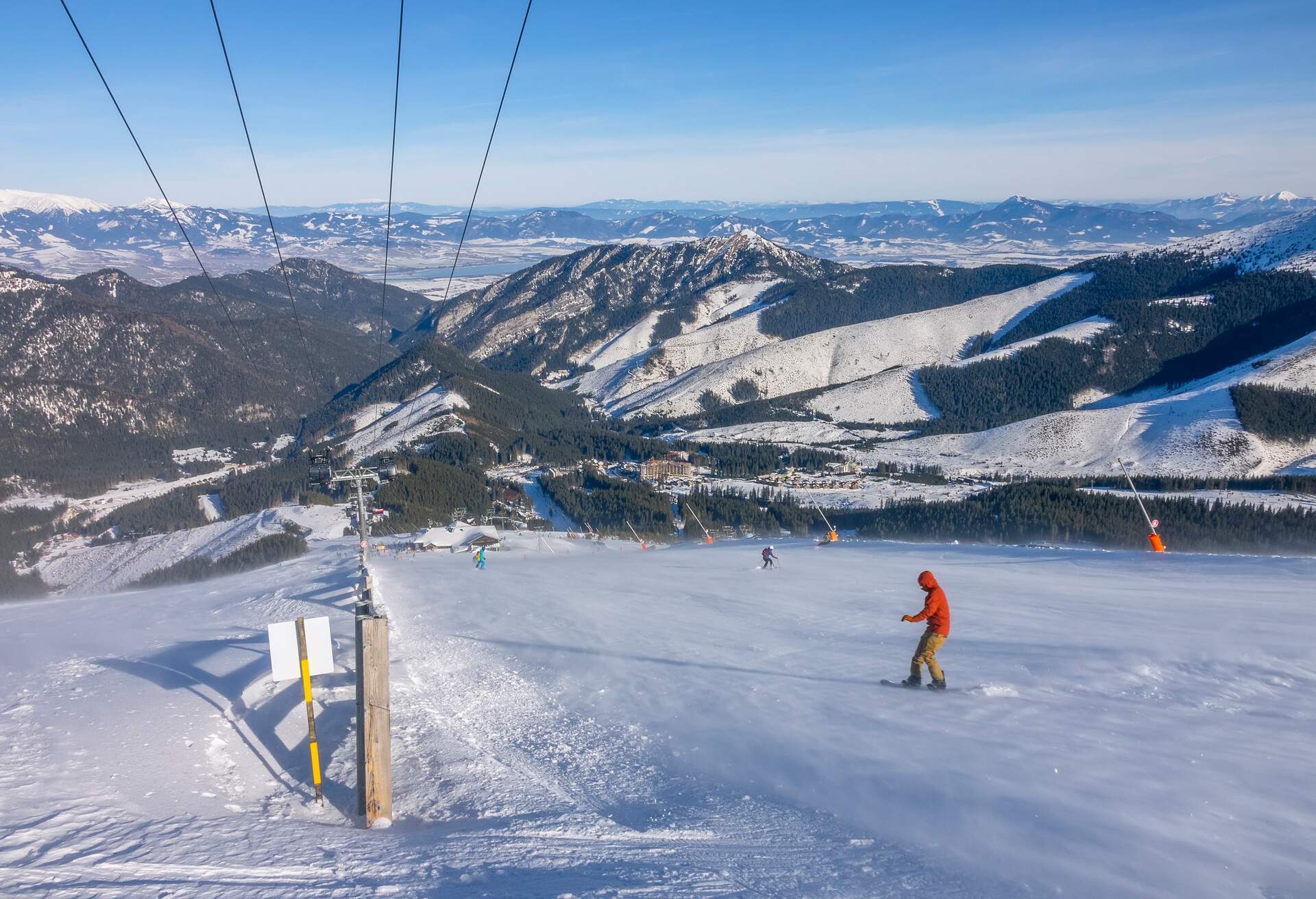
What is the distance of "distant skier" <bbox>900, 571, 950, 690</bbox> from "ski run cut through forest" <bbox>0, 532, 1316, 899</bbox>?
1.11 ft

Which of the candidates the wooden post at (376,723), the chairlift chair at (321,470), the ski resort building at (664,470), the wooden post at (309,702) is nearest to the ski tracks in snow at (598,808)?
the wooden post at (376,723)

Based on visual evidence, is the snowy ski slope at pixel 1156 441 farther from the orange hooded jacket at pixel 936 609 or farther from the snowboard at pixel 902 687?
the orange hooded jacket at pixel 936 609

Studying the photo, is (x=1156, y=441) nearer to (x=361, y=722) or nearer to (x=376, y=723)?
(x=376, y=723)

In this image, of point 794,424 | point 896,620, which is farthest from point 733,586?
point 794,424

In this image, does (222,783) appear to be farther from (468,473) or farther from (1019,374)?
(1019,374)

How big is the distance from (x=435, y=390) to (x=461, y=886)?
180844 millimetres

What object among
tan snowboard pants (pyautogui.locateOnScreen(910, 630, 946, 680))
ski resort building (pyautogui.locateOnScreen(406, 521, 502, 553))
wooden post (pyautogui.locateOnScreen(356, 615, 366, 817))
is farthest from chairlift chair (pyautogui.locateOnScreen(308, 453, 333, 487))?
ski resort building (pyautogui.locateOnScreen(406, 521, 502, 553))

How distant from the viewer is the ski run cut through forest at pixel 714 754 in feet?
27.7

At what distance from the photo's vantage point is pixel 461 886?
8445 millimetres

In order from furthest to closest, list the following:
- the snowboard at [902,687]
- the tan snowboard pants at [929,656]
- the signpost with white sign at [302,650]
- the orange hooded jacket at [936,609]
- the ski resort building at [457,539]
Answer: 1. the ski resort building at [457,539]
2. the snowboard at [902,687]
3. the tan snowboard pants at [929,656]
4. the orange hooded jacket at [936,609]
5. the signpost with white sign at [302,650]

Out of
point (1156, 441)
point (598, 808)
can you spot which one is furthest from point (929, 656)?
point (1156, 441)

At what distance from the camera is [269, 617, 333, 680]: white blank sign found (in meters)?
12.4

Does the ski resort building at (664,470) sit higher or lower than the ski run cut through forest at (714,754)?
lower

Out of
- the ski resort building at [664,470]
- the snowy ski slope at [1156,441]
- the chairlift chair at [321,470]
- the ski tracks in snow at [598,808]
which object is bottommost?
the ski resort building at [664,470]
